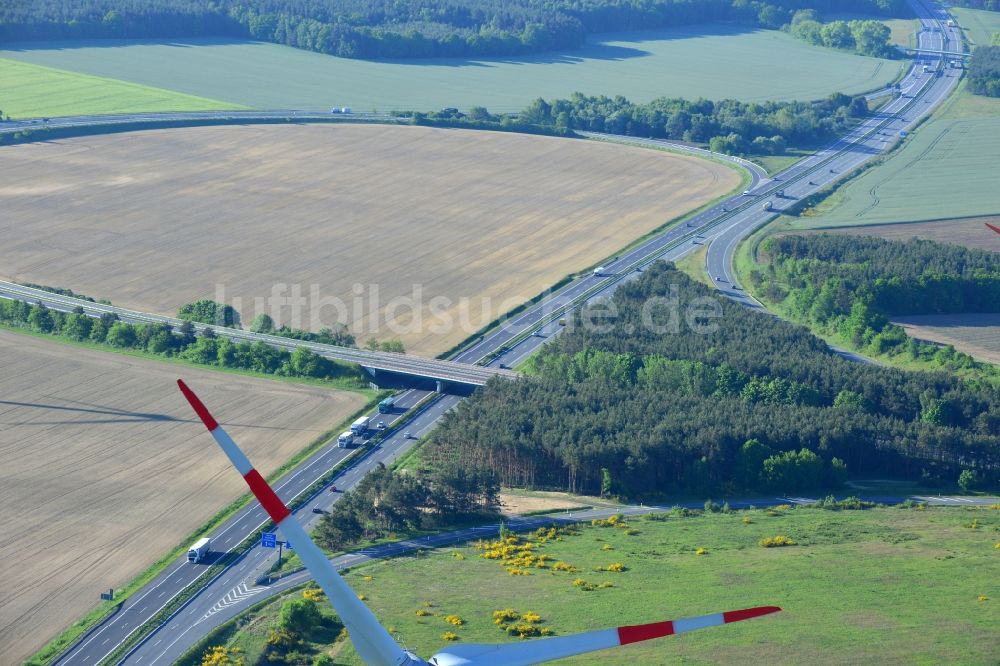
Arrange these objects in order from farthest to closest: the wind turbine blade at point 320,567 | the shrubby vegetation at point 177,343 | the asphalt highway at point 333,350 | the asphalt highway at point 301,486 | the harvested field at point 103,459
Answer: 1. the shrubby vegetation at point 177,343
2. the asphalt highway at point 333,350
3. the harvested field at point 103,459
4. the asphalt highway at point 301,486
5. the wind turbine blade at point 320,567

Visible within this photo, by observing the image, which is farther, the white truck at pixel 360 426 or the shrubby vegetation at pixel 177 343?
the shrubby vegetation at pixel 177 343

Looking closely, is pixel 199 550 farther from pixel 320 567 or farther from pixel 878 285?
pixel 878 285

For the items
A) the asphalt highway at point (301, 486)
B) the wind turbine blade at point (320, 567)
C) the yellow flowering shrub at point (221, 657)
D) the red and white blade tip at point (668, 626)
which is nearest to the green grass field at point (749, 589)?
the yellow flowering shrub at point (221, 657)

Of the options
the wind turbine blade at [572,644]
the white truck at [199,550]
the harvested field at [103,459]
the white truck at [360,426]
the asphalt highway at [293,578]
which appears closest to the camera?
the wind turbine blade at [572,644]

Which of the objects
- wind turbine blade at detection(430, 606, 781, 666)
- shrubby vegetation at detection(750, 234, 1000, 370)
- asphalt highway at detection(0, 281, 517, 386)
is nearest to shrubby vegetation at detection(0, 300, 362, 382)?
asphalt highway at detection(0, 281, 517, 386)

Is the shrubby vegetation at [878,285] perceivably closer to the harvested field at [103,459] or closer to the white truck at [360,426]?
the harvested field at [103,459]

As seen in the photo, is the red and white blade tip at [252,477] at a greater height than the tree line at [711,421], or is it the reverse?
the red and white blade tip at [252,477]
